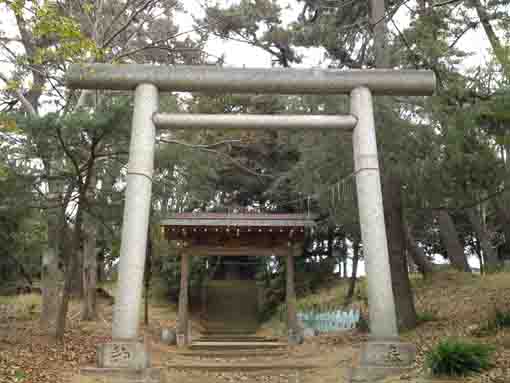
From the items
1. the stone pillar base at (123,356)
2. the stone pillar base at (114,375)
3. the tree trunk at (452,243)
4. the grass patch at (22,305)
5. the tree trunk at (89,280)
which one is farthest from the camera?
the tree trunk at (452,243)

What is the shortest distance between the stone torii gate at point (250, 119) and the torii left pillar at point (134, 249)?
0.05 ft

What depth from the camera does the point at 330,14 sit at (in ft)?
42.0

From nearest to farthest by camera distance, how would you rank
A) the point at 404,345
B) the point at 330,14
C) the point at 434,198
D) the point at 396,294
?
the point at 404,345 < the point at 434,198 < the point at 396,294 < the point at 330,14

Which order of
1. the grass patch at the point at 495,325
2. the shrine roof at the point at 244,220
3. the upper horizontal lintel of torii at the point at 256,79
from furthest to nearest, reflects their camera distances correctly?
the shrine roof at the point at 244,220, the grass patch at the point at 495,325, the upper horizontal lintel of torii at the point at 256,79

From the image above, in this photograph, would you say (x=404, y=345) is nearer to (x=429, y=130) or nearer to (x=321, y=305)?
(x=429, y=130)

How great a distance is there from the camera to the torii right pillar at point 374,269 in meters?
6.50

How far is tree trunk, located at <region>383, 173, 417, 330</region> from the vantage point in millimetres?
10570

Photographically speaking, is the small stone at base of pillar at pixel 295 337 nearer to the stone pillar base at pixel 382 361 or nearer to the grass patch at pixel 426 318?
the grass patch at pixel 426 318

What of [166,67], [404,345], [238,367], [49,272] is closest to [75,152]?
[166,67]

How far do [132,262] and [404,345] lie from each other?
3823 millimetres

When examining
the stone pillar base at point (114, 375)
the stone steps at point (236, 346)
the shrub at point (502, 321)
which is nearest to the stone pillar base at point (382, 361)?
the shrub at point (502, 321)

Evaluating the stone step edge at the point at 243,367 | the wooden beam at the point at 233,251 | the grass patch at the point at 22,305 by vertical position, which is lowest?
the stone step edge at the point at 243,367

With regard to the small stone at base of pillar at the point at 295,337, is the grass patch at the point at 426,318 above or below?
above

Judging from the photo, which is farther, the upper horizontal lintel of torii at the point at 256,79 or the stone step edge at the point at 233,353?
the stone step edge at the point at 233,353
